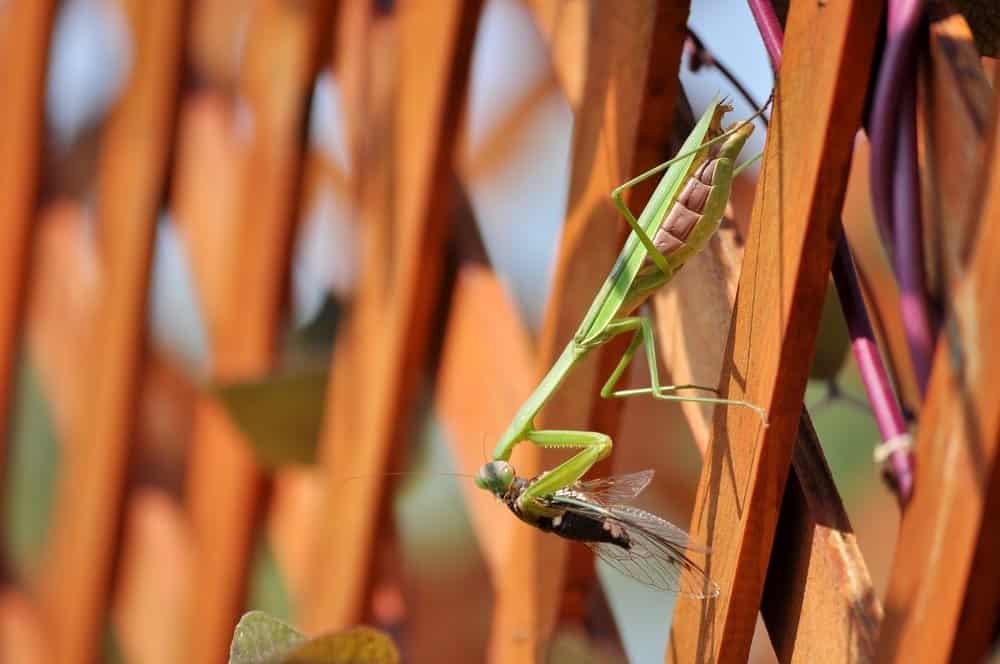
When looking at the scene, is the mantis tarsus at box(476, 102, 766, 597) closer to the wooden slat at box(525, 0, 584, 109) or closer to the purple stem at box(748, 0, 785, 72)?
the purple stem at box(748, 0, 785, 72)

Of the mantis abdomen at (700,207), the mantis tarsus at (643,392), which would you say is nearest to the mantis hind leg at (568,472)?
the mantis tarsus at (643,392)

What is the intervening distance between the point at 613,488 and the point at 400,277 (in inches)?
17.9

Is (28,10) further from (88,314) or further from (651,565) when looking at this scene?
(651,565)

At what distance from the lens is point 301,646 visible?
0.30m

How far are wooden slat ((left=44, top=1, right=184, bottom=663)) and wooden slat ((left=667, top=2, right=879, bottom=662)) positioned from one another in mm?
1103

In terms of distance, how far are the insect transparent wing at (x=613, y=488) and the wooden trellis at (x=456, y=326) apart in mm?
35

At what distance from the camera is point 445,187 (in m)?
0.93

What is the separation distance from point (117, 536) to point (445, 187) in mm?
847

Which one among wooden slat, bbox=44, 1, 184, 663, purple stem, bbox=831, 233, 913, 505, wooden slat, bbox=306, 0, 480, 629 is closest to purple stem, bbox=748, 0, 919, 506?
purple stem, bbox=831, 233, 913, 505

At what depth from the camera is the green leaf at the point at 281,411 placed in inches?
44.5

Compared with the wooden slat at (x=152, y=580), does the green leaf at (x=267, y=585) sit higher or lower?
higher

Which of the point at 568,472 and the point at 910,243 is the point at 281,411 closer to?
the point at 568,472

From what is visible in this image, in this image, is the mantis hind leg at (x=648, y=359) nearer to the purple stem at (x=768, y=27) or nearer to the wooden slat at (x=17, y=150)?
the purple stem at (x=768, y=27)

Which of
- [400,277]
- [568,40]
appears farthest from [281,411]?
[568,40]
